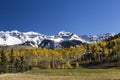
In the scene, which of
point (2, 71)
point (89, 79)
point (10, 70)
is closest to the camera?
point (89, 79)

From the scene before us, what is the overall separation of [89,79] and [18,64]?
337ft

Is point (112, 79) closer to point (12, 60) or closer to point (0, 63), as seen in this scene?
point (0, 63)

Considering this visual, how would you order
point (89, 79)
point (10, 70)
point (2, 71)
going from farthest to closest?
point (10, 70) < point (2, 71) < point (89, 79)

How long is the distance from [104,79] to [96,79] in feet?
5.32

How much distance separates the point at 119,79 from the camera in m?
59.0

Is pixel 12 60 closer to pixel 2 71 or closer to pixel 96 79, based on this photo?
pixel 2 71

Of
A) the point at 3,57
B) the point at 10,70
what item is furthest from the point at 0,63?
the point at 10,70

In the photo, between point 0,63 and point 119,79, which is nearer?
point 119,79

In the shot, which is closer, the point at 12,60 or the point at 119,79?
the point at 119,79

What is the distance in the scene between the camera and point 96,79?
59219 millimetres

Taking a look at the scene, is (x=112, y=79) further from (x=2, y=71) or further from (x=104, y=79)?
(x=2, y=71)

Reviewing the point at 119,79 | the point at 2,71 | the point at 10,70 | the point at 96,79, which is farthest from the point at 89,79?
the point at 10,70

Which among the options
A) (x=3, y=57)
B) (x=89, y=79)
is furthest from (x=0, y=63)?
(x=89, y=79)

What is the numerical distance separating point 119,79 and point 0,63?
8452 centimetres
